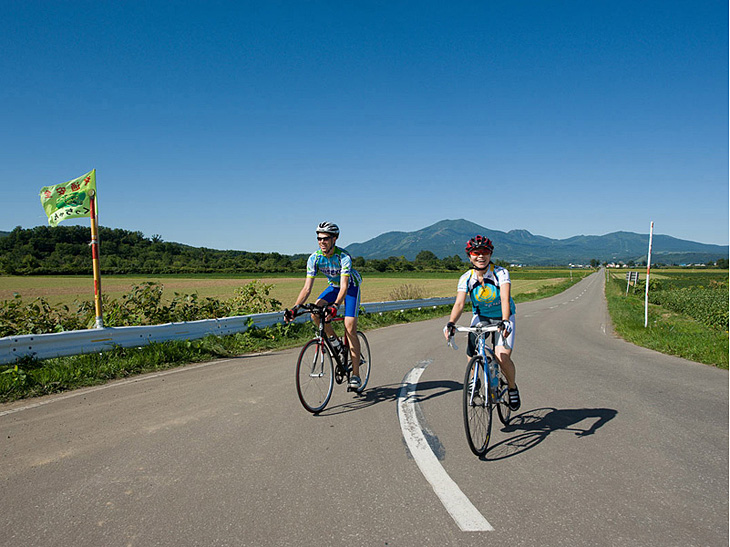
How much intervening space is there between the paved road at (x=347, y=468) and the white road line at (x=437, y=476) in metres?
0.04

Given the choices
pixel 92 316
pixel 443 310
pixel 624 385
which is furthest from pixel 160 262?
pixel 624 385

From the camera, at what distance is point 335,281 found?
5.61 meters

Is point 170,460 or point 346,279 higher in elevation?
point 346,279

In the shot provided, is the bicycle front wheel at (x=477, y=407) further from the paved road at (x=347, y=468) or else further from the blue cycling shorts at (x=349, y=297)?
the blue cycling shorts at (x=349, y=297)

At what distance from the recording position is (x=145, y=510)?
292cm

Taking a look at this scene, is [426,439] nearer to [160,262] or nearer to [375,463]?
[375,463]

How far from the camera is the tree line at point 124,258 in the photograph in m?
67.4

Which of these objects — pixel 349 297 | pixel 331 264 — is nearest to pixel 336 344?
pixel 349 297

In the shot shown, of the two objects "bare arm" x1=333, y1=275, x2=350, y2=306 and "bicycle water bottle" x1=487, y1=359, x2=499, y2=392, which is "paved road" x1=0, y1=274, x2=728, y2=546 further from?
"bare arm" x1=333, y1=275, x2=350, y2=306

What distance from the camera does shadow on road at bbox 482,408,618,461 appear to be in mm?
4035

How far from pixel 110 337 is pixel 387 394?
4.70 m

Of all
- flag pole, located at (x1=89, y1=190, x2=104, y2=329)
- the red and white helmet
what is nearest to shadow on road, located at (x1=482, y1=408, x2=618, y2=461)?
the red and white helmet

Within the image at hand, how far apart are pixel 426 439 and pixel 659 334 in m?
10.6

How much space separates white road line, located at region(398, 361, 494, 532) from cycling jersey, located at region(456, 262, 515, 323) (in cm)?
126
